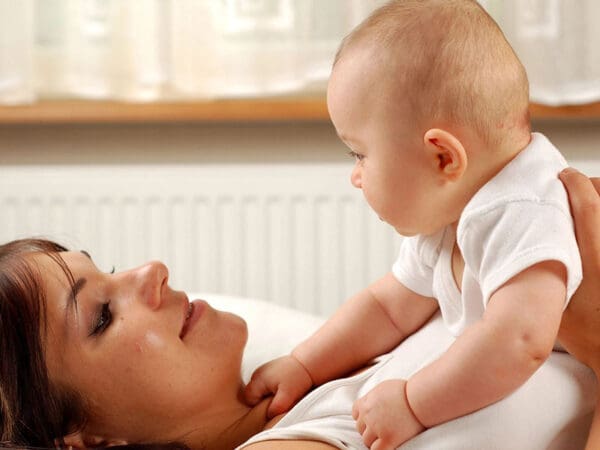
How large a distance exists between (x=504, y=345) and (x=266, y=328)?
73 centimetres

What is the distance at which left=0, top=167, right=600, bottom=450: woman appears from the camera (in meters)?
1.21

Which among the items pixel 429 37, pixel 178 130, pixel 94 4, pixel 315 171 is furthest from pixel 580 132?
pixel 429 37

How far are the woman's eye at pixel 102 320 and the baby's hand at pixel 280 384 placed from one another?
0.75 ft

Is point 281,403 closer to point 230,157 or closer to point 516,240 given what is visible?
point 516,240

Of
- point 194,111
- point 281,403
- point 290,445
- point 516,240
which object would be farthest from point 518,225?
point 194,111

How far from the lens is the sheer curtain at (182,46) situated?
2.47 m

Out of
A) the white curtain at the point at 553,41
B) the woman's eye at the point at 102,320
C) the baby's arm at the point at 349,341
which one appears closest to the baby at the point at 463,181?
the baby's arm at the point at 349,341

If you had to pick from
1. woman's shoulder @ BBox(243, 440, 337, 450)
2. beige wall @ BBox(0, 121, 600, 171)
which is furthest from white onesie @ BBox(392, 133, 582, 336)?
beige wall @ BBox(0, 121, 600, 171)

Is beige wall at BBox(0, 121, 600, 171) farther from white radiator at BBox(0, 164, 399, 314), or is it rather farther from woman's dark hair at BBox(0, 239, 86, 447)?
woman's dark hair at BBox(0, 239, 86, 447)

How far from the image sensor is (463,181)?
3.35ft

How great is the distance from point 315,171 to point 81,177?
608mm

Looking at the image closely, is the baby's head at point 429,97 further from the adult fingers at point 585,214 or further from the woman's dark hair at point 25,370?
the woman's dark hair at point 25,370

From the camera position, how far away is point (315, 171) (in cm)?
252

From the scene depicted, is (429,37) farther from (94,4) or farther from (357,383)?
(94,4)
